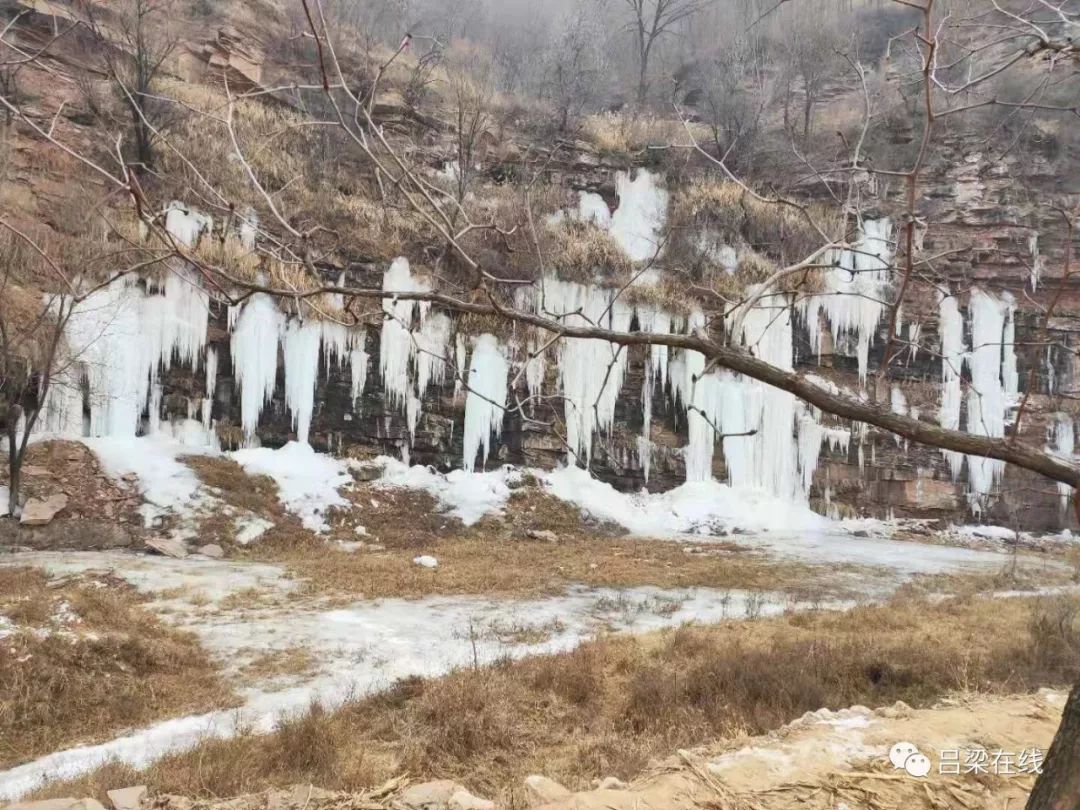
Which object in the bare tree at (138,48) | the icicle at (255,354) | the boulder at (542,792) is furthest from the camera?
the bare tree at (138,48)

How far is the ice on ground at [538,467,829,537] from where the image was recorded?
16.7 m

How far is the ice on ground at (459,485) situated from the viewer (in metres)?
15.4

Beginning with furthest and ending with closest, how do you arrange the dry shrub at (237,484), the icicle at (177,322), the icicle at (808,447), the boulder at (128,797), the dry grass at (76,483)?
the icicle at (808,447), the icicle at (177,322), the dry shrub at (237,484), the dry grass at (76,483), the boulder at (128,797)

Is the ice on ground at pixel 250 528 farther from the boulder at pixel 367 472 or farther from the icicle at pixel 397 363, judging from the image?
the icicle at pixel 397 363

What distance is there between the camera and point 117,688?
5.14 meters

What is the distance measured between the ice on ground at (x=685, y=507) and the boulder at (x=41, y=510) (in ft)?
33.4

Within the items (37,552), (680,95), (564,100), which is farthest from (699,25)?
(37,552)

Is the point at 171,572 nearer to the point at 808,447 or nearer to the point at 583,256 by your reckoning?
the point at 583,256

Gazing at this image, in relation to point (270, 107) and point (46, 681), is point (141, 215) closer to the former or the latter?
point (46, 681)

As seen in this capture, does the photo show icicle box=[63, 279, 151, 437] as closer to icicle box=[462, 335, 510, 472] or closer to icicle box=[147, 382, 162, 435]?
icicle box=[147, 382, 162, 435]

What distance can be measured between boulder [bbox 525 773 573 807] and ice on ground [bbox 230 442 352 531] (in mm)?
11016

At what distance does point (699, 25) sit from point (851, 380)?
25.8 meters

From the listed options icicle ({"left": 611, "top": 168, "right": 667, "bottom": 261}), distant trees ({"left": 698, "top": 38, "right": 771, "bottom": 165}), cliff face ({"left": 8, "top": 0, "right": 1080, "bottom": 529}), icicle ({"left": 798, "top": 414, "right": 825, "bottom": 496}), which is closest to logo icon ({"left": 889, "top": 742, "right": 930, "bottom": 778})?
cliff face ({"left": 8, "top": 0, "right": 1080, "bottom": 529})

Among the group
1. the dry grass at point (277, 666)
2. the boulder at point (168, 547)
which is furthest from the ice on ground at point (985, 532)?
the boulder at point (168, 547)
